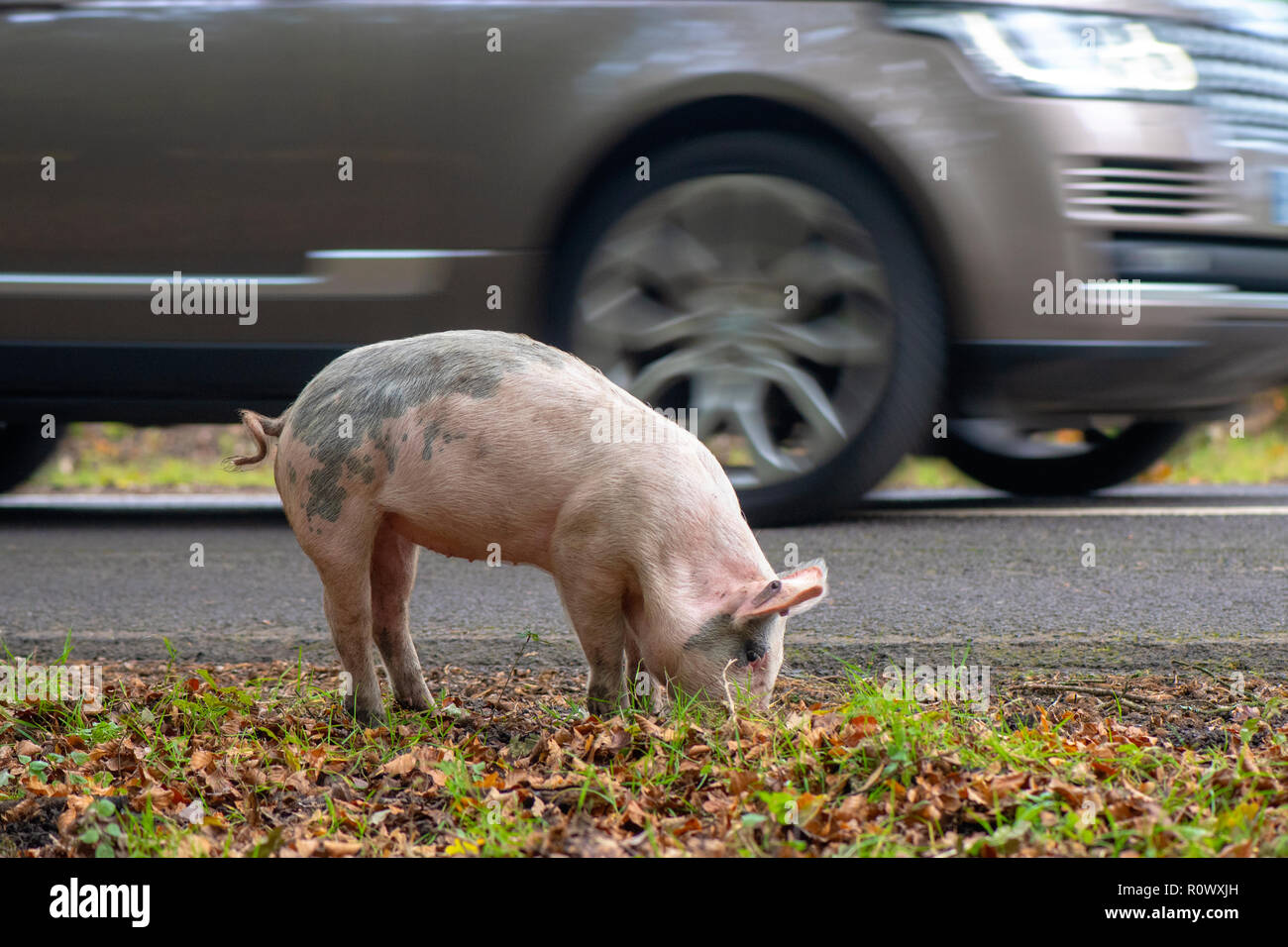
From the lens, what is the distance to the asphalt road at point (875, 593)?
400cm

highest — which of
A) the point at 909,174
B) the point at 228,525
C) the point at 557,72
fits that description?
the point at 557,72

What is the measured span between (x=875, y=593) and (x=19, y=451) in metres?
5.26

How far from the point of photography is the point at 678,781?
2832mm

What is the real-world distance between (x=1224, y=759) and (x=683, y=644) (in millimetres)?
1140

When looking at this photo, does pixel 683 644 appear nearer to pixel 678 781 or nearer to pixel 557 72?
pixel 678 781

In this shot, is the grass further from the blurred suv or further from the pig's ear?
the blurred suv

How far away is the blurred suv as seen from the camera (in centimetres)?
535

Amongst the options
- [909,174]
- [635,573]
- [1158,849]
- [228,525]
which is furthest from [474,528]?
[228,525]

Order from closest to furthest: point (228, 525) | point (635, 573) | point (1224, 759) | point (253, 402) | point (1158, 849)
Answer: point (1158, 849) → point (1224, 759) → point (635, 573) → point (253, 402) → point (228, 525)

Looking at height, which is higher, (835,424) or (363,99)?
(363,99)

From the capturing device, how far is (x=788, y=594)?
2799mm

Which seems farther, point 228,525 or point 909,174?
point 228,525
